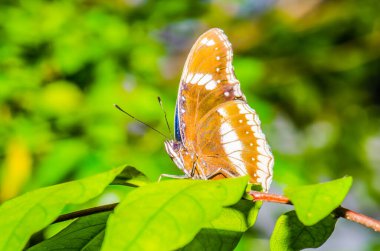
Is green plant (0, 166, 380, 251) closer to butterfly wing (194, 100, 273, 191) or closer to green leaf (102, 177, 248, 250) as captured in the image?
green leaf (102, 177, 248, 250)

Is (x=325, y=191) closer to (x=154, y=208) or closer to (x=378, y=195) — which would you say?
(x=154, y=208)

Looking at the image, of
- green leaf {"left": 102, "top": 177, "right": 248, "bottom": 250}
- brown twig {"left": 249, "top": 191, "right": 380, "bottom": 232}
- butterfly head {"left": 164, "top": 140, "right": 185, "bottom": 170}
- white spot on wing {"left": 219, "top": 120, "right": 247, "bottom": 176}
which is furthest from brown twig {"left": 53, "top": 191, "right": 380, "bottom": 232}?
white spot on wing {"left": 219, "top": 120, "right": 247, "bottom": 176}

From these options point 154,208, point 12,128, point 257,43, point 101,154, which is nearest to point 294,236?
point 154,208

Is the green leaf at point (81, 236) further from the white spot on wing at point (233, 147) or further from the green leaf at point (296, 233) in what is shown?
the white spot on wing at point (233, 147)

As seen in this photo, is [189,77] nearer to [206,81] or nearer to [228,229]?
[206,81]

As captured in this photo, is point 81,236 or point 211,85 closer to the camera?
point 81,236

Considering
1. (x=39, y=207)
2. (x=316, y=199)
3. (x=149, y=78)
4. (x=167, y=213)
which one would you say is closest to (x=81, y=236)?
(x=39, y=207)

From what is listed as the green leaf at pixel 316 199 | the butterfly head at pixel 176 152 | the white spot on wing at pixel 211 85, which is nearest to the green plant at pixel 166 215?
the green leaf at pixel 316 199
